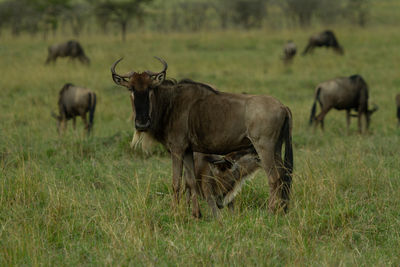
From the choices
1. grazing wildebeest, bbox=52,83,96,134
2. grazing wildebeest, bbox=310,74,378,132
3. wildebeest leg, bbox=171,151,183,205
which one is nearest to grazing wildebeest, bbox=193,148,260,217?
wildebeest leg, bbox=171,151,183,205

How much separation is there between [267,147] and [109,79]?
10593 mm

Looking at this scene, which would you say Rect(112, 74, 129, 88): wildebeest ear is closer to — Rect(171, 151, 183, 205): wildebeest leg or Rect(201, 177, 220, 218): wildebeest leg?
Rect(171, 151, 183, 205): wildebeest leg

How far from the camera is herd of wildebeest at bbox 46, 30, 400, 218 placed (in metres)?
4.48

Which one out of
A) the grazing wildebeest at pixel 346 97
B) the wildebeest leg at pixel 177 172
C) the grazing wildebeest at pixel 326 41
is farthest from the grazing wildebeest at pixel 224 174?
the grazing wildebeest at pixel 326 41

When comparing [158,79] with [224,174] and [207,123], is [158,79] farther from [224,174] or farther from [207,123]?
[224,174]

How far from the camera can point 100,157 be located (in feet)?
22.4

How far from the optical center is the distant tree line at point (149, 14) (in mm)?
34625

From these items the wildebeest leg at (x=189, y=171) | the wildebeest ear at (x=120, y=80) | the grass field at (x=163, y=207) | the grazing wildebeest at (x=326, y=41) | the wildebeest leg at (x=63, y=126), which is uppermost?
the wildebeest ear at (x=120, y=80)

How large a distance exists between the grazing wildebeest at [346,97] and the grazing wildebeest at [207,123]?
5.32 m

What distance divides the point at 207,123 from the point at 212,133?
10 cm

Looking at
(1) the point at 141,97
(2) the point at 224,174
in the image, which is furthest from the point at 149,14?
(1) the point at 141,97

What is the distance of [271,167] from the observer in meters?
4.59

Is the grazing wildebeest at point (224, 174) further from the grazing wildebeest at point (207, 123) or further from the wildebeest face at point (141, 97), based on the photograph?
the wildebeest face at point (141, 97)

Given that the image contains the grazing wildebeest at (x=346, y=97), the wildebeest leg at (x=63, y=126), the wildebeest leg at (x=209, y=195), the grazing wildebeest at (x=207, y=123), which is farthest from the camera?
the grazing wildebeest at (x=346, y=97)
